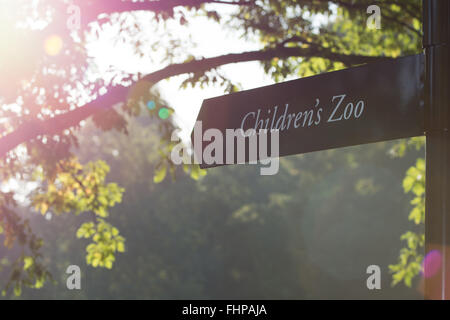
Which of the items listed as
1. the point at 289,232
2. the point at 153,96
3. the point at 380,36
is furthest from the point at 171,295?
the point at 153,96

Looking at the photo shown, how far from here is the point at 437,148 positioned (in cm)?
246

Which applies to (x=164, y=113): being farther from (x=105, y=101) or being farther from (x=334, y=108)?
(x=334, y=108)

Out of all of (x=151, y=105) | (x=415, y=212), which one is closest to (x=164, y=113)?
(x=151, y=105)

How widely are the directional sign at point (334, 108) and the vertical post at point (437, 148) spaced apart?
0.07 meters

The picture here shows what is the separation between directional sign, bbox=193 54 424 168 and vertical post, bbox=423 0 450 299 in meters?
0.07

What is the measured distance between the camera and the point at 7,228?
25.1 feet

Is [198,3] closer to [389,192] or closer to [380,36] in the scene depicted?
[380,36]

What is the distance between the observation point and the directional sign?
265 cm

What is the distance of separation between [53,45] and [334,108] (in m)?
5.07

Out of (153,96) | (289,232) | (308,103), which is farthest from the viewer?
(289,232)

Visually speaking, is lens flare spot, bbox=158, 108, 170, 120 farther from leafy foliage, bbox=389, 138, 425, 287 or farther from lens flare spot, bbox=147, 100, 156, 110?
leafy foliage, bbox=389, 138, 425, 287

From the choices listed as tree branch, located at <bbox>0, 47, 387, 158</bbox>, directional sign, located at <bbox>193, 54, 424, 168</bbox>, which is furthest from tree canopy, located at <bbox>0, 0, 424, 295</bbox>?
directional sign, located at <bbox>193, 54, 424, 168</bbox>

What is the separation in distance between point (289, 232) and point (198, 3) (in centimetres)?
3216

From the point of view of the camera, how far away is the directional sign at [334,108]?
104 inches
